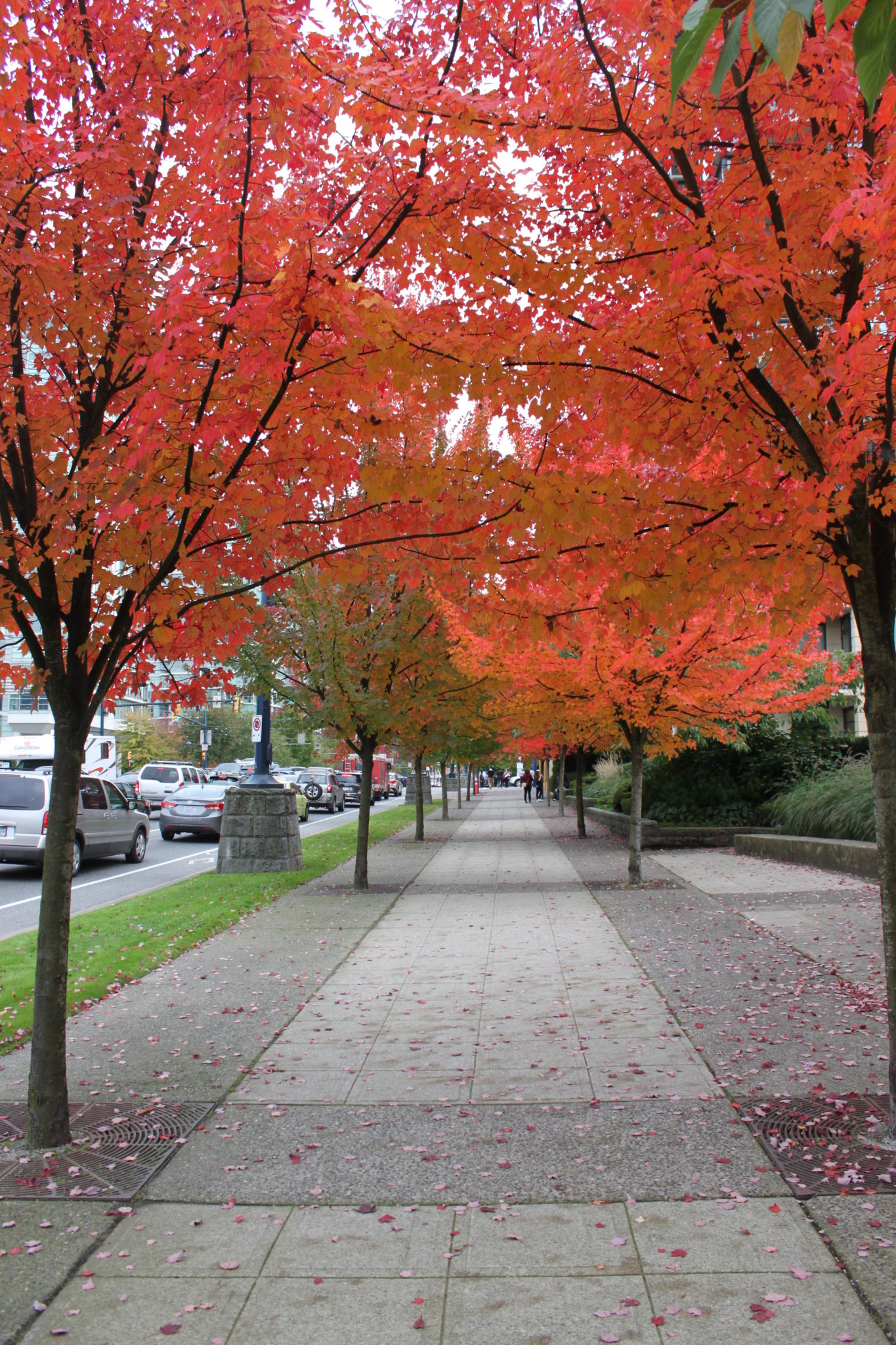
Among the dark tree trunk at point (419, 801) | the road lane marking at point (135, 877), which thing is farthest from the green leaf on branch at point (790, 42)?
the dark tree trunk at point (419, 801)

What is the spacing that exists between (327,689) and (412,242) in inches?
308

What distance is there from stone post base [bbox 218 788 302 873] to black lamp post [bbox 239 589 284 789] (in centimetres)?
9

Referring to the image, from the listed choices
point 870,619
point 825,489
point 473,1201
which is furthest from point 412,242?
point 473,1201

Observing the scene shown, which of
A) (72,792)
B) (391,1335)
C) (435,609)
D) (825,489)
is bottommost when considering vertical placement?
(391,1335)

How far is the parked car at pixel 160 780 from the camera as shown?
32.8 m

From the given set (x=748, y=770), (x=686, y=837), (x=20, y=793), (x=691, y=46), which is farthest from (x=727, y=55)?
(x=748, y=770)

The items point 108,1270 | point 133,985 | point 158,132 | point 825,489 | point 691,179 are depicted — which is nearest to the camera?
point 108,1270

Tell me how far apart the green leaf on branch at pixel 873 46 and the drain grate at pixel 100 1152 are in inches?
170

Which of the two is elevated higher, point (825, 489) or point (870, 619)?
point (825, 489)

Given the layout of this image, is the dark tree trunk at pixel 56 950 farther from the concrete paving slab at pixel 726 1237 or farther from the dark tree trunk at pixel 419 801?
the dark tree trunk at pixel 419 801

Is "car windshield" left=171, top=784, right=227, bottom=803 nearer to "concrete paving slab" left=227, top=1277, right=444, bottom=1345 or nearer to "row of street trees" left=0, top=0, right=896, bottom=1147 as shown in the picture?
"row of street trees" left=0, top=0, right=896, bottom=1147

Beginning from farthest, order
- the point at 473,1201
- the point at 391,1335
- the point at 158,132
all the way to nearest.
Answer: the point at 158,132 < the point at 473,1201 < the point at 391,1335

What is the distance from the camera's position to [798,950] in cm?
848

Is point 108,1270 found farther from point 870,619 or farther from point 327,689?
point 327,689
